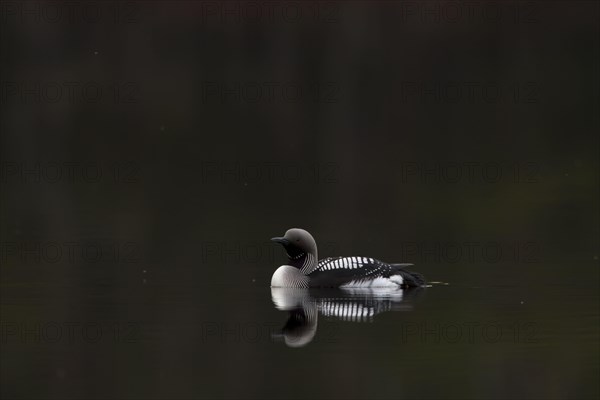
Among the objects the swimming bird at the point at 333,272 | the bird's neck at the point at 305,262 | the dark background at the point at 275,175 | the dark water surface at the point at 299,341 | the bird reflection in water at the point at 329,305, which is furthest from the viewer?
the bird's neck at the point at 305,262

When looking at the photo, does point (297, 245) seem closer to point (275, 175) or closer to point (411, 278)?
point (411, 278)

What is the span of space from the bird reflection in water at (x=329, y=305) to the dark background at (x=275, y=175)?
0.36 metres

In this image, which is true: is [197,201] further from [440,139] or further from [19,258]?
[440,139]

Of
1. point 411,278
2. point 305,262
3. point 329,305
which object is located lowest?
point 329,305

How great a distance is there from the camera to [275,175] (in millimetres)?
23062

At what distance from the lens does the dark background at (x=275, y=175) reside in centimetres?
997

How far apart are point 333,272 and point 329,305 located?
3.12ft

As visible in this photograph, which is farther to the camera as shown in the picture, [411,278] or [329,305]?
[411,278]

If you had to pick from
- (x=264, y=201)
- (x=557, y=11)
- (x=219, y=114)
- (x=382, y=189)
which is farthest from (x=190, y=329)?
(x=557, y=11)

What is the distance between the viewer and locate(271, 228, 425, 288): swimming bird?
13.2 m

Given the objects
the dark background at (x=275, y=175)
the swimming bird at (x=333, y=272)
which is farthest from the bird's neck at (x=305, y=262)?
the dark background at (x=275, y=175)

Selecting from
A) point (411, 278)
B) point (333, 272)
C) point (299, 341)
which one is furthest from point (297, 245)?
point (299, 341)

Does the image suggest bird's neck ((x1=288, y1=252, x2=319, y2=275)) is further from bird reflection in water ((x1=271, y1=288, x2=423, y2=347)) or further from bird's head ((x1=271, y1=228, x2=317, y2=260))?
bird reflection in water ((x1=271, y1=288, x2=423, y2=347))

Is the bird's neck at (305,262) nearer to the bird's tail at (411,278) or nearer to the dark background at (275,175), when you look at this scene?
the dark background at (275,175)
